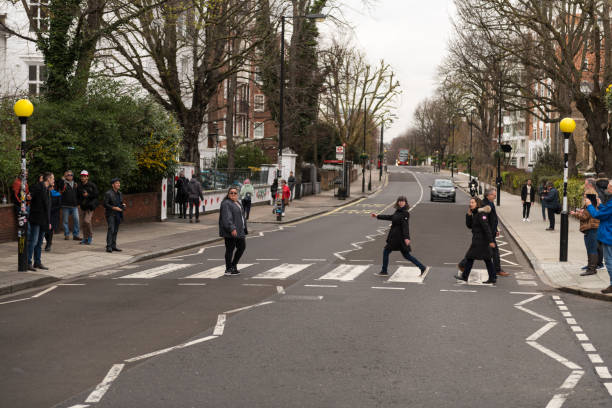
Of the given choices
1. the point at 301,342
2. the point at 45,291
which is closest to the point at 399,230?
the point at 301,342

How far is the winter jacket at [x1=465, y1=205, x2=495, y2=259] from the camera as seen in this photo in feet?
42.7

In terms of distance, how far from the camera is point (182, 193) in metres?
27.3

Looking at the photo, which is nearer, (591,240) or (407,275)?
(591,240)

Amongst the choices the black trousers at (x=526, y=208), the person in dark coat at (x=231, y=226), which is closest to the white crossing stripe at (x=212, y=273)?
the person in dark coat at (x=231, y=226)

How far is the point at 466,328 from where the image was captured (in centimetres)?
892

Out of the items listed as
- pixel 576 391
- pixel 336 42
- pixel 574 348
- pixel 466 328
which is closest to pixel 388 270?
pixel 466 328

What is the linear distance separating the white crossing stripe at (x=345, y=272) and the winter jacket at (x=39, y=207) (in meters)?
5.53

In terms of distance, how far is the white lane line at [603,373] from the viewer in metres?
6.63

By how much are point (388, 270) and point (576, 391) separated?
8706mm

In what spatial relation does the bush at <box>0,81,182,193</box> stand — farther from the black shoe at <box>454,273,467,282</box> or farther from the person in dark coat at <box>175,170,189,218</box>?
the black shoe at <box>454,273,467,282</box>

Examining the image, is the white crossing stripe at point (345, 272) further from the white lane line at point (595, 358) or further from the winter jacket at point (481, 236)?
the white lane line at point (595, 358)

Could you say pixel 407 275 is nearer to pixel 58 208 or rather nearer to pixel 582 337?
pixel 582 337

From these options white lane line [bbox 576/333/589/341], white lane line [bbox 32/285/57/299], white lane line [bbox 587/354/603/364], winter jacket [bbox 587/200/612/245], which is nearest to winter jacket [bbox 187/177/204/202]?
white lane line [bbox 32/285/57/299]

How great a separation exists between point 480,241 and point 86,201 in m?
10.5
